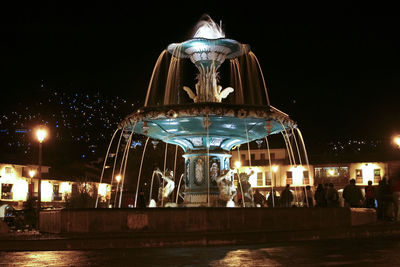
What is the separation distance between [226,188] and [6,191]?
1689 inches

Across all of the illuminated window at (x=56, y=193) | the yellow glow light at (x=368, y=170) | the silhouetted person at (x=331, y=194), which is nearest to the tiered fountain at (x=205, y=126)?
the silhouetted person at (x=331, y=194)

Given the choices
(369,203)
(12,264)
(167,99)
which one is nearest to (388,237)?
(369,203)

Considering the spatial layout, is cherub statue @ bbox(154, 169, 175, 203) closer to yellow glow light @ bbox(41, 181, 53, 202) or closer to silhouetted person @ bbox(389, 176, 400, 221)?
silhouetted person @ bbox(389, 176, 400, 221)

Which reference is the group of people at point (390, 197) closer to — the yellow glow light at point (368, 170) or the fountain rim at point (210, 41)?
the fountain rim at point (210, 41)

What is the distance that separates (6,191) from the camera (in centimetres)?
5359

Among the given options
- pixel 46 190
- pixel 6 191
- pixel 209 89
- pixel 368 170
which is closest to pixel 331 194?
pixel 209 89

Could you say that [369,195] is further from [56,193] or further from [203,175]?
[56,193]

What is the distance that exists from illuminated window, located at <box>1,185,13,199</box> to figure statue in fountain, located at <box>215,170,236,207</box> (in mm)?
42216

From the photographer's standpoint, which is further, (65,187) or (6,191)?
(65,187)

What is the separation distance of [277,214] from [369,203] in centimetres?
583

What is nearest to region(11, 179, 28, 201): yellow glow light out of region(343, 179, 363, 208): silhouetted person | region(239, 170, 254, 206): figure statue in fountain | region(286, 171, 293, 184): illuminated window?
region(286, 171, 293, 184): illuminated window

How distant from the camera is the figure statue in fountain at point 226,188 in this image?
1579cm

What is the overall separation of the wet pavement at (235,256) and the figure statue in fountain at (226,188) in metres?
4.96

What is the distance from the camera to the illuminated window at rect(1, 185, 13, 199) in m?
53.1
